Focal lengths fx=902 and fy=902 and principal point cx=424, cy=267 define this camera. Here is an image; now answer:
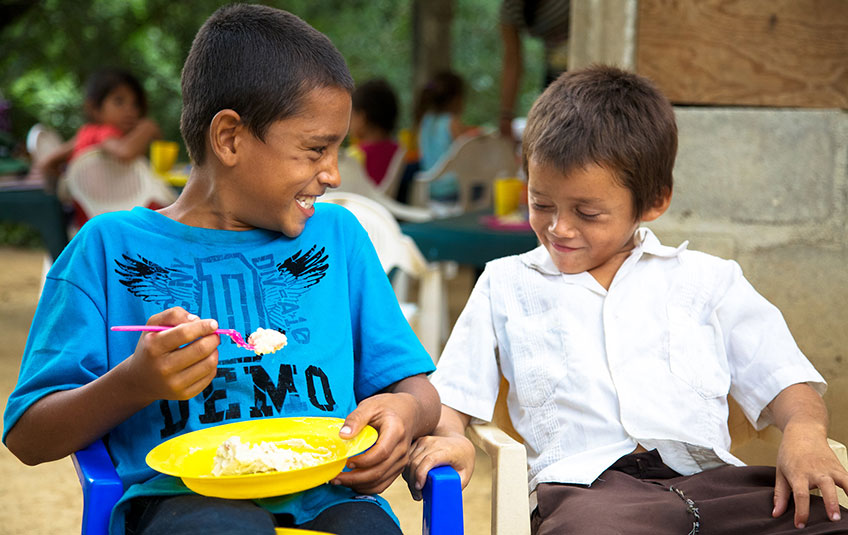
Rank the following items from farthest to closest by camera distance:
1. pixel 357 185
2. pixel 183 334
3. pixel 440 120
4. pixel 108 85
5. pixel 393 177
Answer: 1. pixel 440 120
2. pixel 393 177
3. pixel 108 85
4. pixel 357 185
5. pixel 183 334

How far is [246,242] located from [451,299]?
5535 millimetres

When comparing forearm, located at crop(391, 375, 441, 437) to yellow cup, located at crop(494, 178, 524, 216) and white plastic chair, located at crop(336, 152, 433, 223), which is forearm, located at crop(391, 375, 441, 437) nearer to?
yellow cup, located at crop(494, 178, 524, 216)

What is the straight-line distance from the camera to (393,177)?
654 cm

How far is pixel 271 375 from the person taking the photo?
1.58 meters

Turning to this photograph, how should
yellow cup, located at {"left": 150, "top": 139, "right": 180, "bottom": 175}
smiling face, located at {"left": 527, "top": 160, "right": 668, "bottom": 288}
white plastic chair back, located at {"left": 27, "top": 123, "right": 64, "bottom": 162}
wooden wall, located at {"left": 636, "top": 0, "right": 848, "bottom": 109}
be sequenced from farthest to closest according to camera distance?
white plastic chair back, located at {"left": 27, "top": 123, "right": 64, "bottom": 162} → yellow cup, located at {"left": 150, "top": 139, "right": 180, "bottom": 175} → wooden wall, located at {"left": 636, "top": 0, "right": 848, "bottom": 109} → smiling face, located at {"left": 527, "top": 160, "right": 668, "bottom": 288}

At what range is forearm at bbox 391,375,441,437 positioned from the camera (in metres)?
1.60

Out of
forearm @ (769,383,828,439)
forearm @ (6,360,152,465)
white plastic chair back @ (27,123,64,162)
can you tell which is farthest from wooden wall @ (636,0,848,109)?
white plastic chair back @ (27,123,64,162)

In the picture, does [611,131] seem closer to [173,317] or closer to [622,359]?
[622,359]

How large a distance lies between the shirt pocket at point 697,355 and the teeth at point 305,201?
2.59 feet

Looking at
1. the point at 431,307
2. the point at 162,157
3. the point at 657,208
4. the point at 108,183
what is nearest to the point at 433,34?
the point at 162,157

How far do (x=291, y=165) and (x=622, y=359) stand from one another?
30.8 inches

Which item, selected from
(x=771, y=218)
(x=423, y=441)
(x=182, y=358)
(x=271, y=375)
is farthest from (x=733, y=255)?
(x=182, y=358)

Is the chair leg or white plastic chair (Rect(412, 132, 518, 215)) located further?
white plastic chair (Rect(412, 132, 518, 215))

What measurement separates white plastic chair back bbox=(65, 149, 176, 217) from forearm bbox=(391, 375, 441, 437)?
394 centimetres
